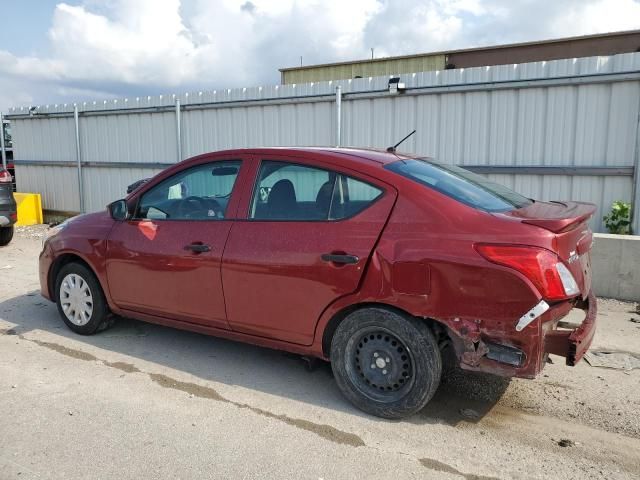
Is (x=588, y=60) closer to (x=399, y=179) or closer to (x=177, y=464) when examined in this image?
(x=399, y=179)

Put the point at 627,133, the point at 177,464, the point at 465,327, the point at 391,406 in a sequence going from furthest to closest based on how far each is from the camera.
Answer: the point at 627,133
the point at 391,406
the point at 465,327
the point at 177,464

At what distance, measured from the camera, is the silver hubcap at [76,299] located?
16.2 ft

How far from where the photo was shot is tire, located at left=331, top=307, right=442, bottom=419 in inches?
131

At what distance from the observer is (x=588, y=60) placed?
22.8 feet

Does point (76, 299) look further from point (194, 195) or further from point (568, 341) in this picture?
point (568, 341)

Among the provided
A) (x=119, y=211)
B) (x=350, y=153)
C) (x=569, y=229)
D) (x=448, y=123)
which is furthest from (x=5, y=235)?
(x=569, y=229)

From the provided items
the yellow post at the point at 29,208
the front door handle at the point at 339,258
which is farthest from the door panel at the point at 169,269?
the yellow post at the point at 29,208

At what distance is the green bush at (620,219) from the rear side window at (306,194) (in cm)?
469

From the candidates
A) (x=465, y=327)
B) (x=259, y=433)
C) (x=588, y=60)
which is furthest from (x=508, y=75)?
(x=259, y=433)

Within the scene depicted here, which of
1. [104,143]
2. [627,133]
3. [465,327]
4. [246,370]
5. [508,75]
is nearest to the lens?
[465,327]

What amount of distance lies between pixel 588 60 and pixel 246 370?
581cm

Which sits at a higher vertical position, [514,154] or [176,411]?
[514,154]

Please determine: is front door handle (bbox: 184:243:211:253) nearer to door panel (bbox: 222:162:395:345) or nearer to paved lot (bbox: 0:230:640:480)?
door panel (bbox: 222:162:395:345)

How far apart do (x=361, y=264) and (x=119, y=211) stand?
7.78 ft
